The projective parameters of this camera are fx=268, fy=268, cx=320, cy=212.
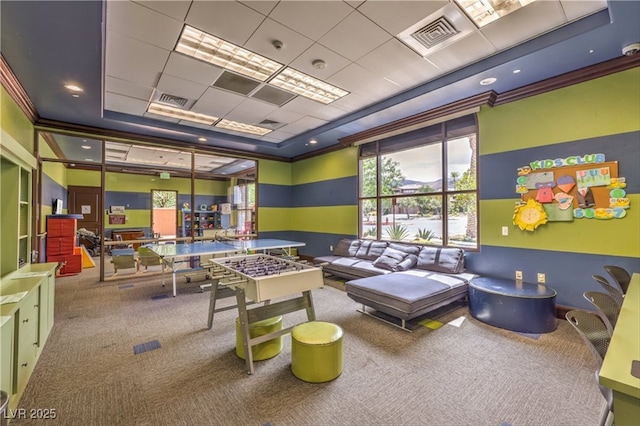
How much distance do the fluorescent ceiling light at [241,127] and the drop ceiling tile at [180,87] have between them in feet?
4.03

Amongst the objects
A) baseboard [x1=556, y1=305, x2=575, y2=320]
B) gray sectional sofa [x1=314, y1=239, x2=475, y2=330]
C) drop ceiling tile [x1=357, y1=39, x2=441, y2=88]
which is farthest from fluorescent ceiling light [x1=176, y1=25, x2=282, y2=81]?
baseboard [x1=556, y1=305, x2=575, y2=320]

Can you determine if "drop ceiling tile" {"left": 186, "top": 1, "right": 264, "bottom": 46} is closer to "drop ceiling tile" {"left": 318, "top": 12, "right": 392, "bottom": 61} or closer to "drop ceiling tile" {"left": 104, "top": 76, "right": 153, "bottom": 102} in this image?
"drop ceiling tile" {"left": 318, "top": 12, "right": 392, "bottom": 61}

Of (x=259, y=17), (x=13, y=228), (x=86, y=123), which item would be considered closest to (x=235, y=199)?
(x=86, y=123)

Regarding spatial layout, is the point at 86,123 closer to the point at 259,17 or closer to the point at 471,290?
the point at 259,17

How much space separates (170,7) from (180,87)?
162cm

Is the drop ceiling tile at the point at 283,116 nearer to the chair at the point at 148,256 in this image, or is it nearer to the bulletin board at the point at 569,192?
the chair at the point at 148,256

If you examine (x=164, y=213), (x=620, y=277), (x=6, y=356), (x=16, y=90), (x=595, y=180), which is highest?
(x=16, y=90)

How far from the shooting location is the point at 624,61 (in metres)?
3.01

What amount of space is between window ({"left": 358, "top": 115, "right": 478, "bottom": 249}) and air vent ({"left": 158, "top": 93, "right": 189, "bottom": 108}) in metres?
3.74

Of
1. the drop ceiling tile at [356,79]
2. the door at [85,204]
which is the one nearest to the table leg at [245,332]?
the drop ceiling tile at [356,79]

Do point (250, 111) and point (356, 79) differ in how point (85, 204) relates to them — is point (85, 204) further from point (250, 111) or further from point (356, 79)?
point (356, 79)

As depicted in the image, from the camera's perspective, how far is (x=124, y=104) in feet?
14.6

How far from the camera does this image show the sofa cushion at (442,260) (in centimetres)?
423

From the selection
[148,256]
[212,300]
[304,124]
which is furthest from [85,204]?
[212,300]
